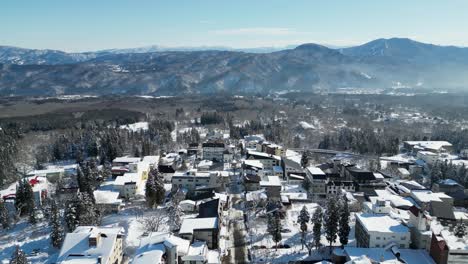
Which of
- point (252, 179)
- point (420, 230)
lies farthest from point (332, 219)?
point (252, 179)

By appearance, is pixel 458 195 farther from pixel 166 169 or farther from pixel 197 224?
pixel 166 169

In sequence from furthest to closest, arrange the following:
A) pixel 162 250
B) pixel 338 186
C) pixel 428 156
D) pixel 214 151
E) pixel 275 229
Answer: pixel 428 156
pixel 214 151
pixel 338 186
pixel 275 229
pixel 162 250

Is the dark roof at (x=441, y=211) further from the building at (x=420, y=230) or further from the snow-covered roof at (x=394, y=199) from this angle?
the building at (x=420, y=230)

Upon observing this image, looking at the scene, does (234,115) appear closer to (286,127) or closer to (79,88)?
(286,127)

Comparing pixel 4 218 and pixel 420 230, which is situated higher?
pixel 420 230

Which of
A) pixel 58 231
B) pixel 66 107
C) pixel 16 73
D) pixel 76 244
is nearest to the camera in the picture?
pixel 76 244

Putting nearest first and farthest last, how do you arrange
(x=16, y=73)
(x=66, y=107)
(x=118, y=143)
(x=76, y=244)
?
(x=76, y=244), (x=118, y=143), (x=66, y=107), (x=16, y=73)

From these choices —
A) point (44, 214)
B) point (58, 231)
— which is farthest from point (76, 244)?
point (44, 214)
